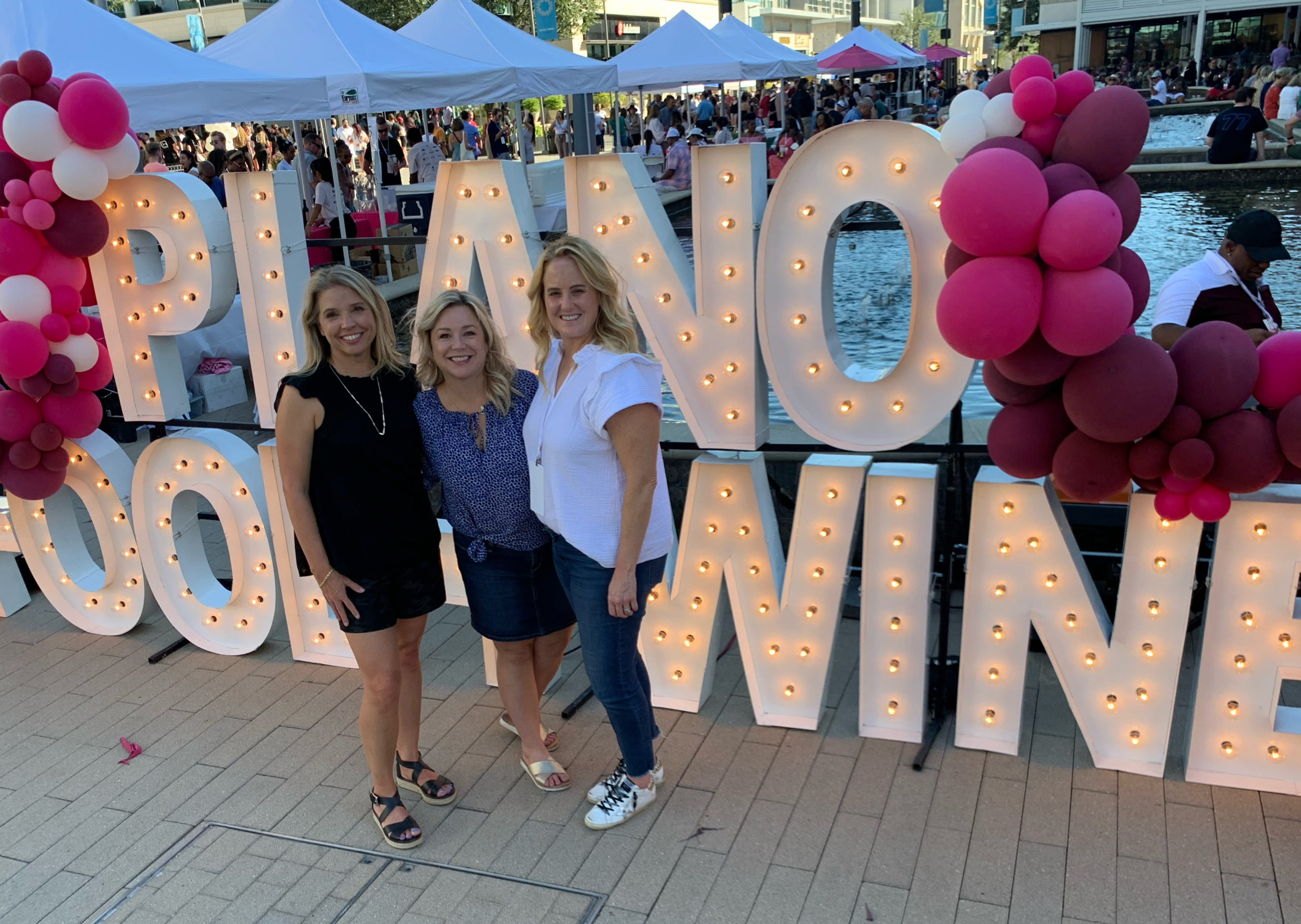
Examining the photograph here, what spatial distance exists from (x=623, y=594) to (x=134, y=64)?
6030 mm

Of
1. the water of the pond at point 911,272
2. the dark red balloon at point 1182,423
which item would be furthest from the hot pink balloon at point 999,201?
the water of the pond at point 911,272

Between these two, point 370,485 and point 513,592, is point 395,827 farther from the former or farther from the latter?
point 370,485

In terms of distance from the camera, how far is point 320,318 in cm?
322

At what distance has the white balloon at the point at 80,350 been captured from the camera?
4559 mm

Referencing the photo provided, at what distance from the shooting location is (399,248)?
12469 mm

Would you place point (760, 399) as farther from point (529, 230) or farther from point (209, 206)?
point (209, 206)

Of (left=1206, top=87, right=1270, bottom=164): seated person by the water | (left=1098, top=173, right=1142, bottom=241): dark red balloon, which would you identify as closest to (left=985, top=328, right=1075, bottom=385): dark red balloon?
(left=1098, top=173, right=1142, bottom=241): dark red balloon

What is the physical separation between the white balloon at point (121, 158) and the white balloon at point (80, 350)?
→ 0.75 meters

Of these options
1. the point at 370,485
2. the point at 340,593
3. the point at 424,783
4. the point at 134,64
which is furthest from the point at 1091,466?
the point at 134,64

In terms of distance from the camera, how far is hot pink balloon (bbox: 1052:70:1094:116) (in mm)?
2938

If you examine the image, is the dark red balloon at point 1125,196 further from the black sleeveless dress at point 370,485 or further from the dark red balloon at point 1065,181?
the black sleeveless dress at point 370,485

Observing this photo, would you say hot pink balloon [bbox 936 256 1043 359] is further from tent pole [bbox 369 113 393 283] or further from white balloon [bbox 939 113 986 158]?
tent pole [bbox 369 113 393 283]

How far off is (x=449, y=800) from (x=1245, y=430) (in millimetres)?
2866

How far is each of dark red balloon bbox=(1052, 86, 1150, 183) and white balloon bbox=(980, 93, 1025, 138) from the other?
0.13 metres
